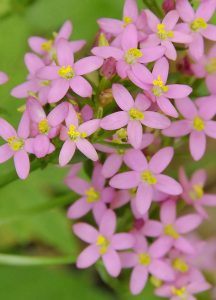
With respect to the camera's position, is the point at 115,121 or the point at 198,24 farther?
the point at 198,24

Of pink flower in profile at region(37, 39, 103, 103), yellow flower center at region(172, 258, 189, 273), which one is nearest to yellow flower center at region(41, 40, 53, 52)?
pink flower in profile at region(37, 39, 103, 103)

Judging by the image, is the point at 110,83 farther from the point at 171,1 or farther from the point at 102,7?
the point at 102,7

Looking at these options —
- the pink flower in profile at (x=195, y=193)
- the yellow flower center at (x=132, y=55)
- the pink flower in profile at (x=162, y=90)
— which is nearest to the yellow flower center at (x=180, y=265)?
the pink flower in profile at (x=195, y=193)

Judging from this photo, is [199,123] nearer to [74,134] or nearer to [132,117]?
[132,117]

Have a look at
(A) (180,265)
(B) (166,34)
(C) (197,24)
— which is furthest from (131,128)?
(A) (180,265)

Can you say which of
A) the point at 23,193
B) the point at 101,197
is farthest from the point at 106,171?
the point at 23,193

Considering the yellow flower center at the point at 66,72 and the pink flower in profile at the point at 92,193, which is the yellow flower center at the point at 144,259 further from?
the yellow flower center at the point at 66,72

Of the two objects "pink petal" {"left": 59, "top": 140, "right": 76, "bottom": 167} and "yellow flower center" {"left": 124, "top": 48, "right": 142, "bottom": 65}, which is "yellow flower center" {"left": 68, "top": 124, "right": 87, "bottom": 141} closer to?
"pink petal" {"left": 59, "top": 140, "right": 76, "bottom": 167}
